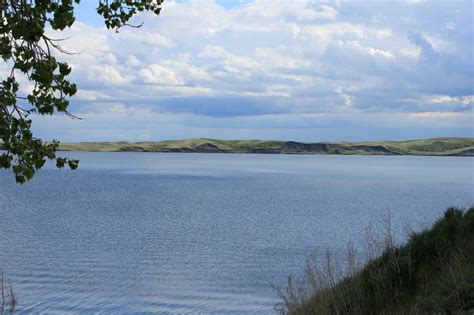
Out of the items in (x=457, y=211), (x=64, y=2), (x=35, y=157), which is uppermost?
(x=64, y=2)

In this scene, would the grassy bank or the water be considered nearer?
the grassy bank

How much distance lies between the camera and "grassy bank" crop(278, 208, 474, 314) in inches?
488

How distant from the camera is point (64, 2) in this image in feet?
26.6

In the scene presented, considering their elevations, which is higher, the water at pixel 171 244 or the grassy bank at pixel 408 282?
the grassy bank at pixel 408 282

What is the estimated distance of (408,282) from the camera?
14.3 metres

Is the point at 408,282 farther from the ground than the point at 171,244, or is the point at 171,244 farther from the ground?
the point at 408,282

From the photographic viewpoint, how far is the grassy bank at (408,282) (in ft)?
40.6

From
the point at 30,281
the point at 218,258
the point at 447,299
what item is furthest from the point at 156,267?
the point at 447,299

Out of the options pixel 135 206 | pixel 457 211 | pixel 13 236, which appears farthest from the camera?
pixel 135 206

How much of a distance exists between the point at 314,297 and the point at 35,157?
830cm

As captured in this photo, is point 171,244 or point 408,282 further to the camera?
point 171,244

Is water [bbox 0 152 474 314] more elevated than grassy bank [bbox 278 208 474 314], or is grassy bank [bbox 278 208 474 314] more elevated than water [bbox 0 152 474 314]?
grassy bank [bbox 278 208 474 314]

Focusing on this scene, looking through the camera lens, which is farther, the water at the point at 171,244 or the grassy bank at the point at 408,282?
the water at the point at 171,244

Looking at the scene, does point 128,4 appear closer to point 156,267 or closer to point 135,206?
point 156,267
